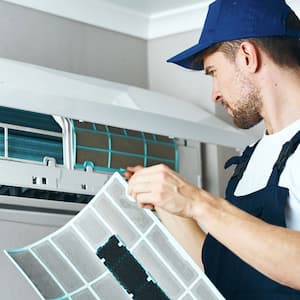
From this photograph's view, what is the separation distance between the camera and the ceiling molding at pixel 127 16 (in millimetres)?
2076

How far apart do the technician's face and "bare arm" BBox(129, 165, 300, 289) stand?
28cm

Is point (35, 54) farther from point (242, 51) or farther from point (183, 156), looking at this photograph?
point (242, 51)

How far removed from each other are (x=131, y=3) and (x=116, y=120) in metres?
0.59

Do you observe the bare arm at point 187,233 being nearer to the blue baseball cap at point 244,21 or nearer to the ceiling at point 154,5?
the blue baseball cap at point 244,21

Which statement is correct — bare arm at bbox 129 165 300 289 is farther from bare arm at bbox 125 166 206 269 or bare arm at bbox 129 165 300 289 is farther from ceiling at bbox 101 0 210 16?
ceiling at bbox 101 0 210 16

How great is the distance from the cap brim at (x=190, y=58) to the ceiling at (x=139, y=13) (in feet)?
2.22

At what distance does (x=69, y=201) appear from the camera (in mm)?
1692

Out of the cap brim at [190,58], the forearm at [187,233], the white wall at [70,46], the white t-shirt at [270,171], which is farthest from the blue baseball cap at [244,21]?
the white wall at [70,46]

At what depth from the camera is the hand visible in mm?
1143

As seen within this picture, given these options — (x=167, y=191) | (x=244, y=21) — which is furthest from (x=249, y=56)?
(x=167, y=191)

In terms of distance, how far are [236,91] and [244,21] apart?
0.12 m

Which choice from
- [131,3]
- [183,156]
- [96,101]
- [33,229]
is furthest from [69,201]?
[131,3]

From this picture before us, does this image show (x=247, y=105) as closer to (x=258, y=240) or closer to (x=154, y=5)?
(x=258, y=240)

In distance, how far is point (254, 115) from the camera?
4.58ft
